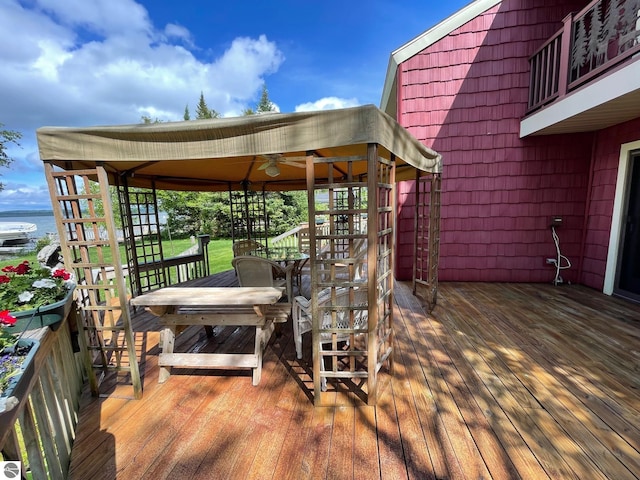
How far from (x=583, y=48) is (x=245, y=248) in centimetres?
588

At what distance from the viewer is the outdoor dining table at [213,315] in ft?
7.49

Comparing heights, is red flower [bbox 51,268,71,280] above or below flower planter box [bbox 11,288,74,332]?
above

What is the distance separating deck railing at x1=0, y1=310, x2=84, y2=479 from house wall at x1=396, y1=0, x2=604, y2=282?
15.4 ft

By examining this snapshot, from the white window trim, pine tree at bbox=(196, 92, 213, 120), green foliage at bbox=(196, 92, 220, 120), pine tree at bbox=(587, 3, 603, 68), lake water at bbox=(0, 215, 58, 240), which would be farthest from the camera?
pine tree at bbox=(196, 92, 213, 120)

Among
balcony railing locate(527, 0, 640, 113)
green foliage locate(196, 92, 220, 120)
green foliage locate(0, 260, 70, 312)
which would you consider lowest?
green foliage locate(0, 260, 70, 312)

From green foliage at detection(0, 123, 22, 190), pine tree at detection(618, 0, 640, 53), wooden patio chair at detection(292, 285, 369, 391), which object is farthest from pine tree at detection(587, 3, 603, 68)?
green foliage at detection(0, 123, 22, 190)

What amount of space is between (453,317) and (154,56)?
27.2 meters

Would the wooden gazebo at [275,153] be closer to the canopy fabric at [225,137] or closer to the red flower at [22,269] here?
the canopy fabric at [225,137]

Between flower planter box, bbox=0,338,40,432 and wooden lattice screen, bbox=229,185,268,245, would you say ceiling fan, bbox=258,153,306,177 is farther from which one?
wooden lattice screen, bbox=229,185,268,245

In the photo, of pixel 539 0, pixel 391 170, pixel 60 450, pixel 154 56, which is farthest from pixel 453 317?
Result: pixel 154 56

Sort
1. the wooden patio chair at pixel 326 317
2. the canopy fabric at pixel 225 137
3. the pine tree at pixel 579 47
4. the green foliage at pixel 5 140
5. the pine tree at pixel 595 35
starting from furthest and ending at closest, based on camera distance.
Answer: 1. the green foliage at pixel 5 140
2. the pine tree at pixel 579 47
3. the pine tree at pixel 595 35
4. the wooden patio chair at pixel 326 317
5. the canopy fabric at pixel 225 137

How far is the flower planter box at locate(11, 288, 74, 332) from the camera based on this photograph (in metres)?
1.48

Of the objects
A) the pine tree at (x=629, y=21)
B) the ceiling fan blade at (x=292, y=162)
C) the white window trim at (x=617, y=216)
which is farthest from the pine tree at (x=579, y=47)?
the ceiling fan blade at (x=292, y=162)

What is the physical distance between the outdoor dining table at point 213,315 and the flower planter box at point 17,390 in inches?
41.8
